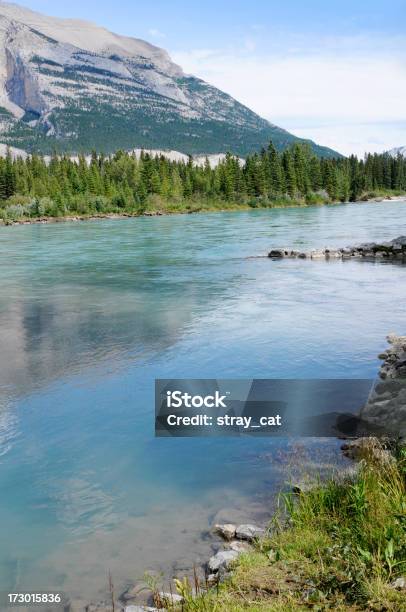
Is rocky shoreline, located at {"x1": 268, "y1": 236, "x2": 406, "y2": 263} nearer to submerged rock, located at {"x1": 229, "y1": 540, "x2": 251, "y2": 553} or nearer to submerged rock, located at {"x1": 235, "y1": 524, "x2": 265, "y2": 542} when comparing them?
submerged rock, located at {"x1": 235, "y1": 524, "x2": 265, "y2": 542}

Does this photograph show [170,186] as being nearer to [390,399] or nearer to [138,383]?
[138,383]

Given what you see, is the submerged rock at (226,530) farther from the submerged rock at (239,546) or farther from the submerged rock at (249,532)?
the submerged rock at (239,546)

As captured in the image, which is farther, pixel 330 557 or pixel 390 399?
pixel 390 399

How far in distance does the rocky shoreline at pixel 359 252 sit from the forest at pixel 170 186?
80.3 metres

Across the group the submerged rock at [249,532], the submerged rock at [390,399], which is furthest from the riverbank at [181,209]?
the submerged rock at [249,532]

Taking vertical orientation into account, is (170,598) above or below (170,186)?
below

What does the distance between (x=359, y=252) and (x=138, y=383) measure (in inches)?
1122

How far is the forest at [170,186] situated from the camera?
124625 mm

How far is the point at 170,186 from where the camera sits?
144125 mm

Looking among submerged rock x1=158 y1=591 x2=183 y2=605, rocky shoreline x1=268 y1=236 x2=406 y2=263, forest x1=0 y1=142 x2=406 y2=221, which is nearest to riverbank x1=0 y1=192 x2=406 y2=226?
forest x1=0 y1=142 x2=406 y2=221

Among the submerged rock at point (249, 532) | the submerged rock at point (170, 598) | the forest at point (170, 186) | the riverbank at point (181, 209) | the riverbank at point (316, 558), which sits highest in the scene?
the forest at point (170, 186)

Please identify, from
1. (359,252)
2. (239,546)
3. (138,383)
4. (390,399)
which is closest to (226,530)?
(239,546)

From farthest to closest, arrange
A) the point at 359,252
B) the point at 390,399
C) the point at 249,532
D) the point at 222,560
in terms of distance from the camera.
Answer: the point at 359,252 → the point at 390,399 → the point at 249,532 → the point at 222,560

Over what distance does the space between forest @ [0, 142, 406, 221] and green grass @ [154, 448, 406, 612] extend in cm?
11080
